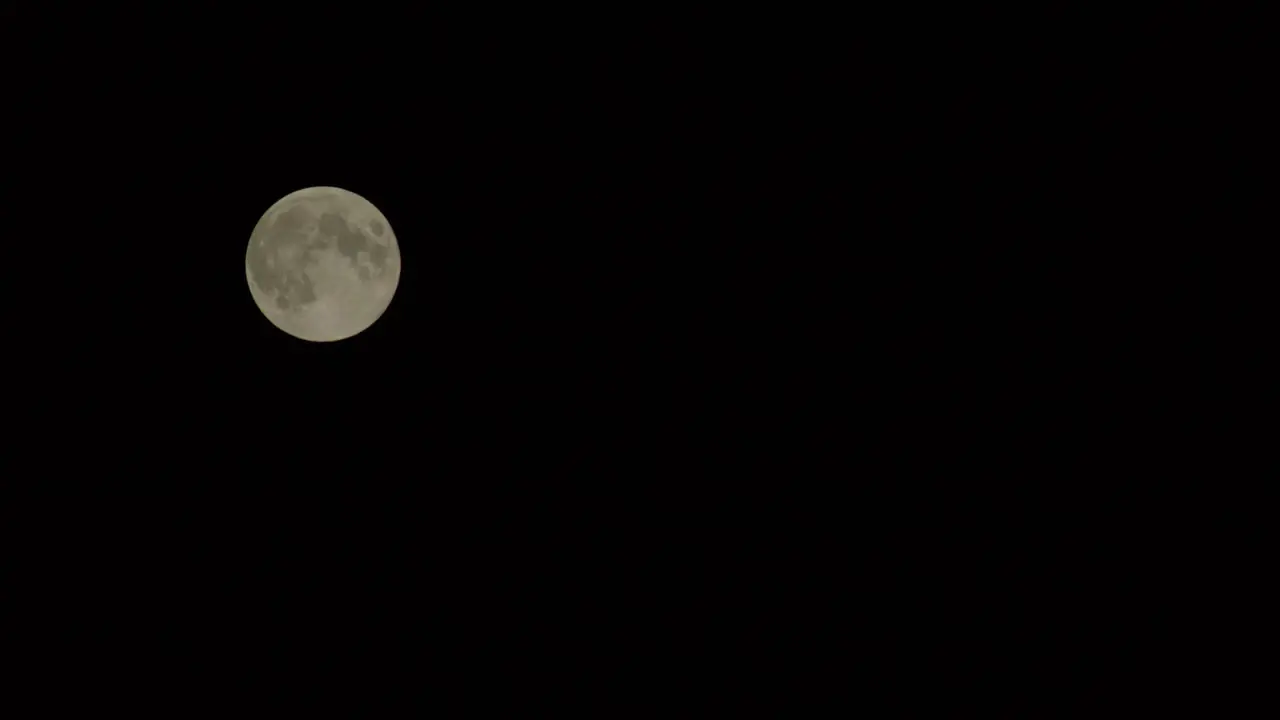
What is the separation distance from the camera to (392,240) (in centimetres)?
343

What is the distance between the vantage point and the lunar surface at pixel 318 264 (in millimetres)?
3289

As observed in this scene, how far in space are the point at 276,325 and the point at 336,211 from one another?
50 cm

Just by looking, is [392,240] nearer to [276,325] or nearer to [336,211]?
Answer: [336,211]

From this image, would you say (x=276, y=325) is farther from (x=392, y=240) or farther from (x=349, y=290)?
(x=392, y=240)

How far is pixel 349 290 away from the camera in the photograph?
3.32 meters

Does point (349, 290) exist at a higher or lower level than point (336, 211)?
lower

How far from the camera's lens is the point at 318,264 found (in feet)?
10.8

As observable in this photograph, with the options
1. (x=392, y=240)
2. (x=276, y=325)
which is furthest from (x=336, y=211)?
(x=276, y=325)

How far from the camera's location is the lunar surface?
329 centimetres

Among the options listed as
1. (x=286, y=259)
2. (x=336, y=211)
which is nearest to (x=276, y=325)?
(x=286, y=259)

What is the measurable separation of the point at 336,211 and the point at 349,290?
1.02ft

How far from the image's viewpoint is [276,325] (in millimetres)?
3367

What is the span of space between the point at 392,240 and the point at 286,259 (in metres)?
0.40
